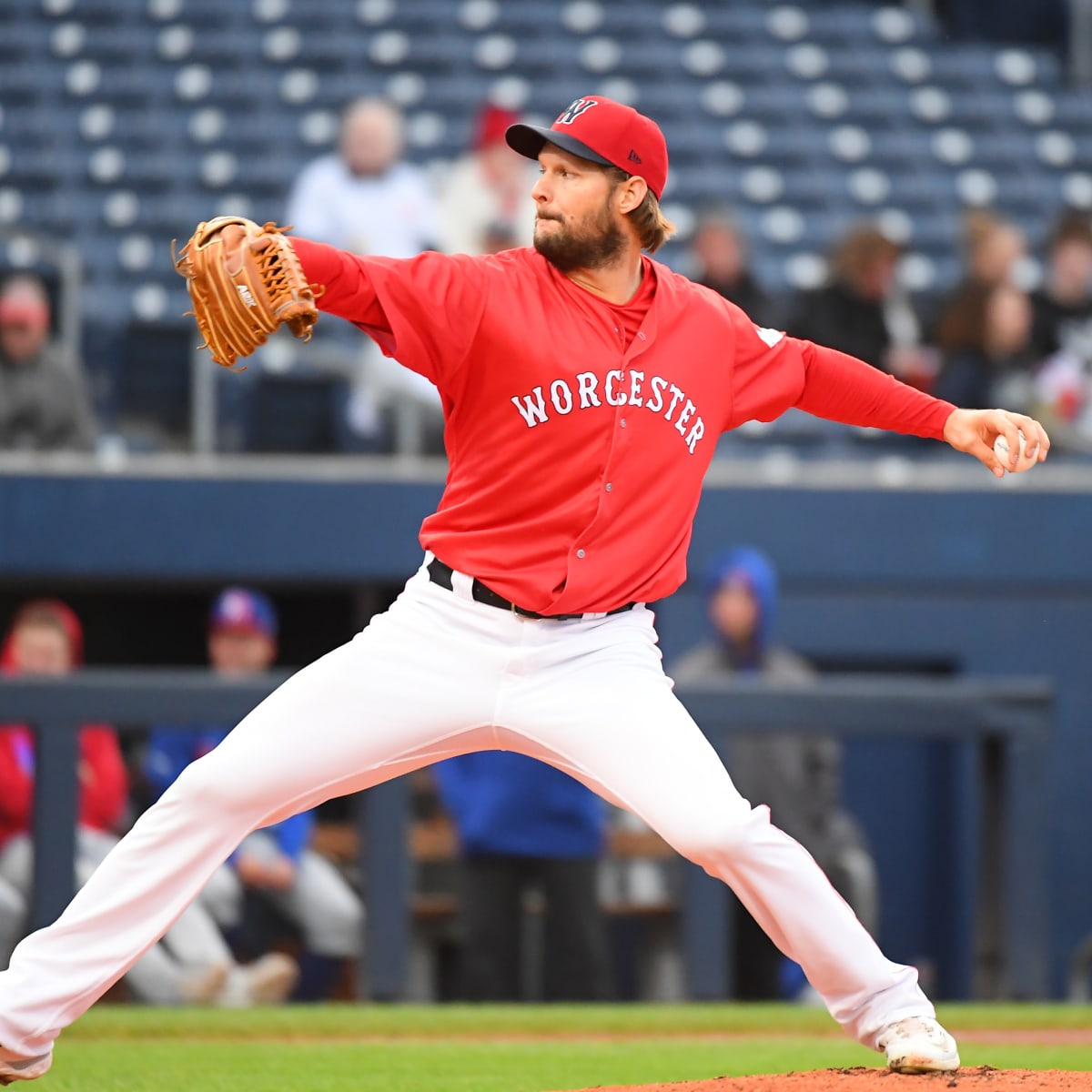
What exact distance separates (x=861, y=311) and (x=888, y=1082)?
4953 millimetres

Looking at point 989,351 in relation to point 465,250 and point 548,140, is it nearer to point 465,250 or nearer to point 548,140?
point 465,250

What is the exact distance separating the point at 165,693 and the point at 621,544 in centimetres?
277

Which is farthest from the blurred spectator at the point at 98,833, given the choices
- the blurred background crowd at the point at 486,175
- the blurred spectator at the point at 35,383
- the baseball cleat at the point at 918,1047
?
the baseball cleat at the point at 918,1047

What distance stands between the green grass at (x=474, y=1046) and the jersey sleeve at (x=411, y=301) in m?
1.54

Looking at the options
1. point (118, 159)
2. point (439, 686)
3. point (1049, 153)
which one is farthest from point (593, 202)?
point (1049, 153)

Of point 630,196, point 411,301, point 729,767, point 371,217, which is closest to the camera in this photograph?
point 411,301

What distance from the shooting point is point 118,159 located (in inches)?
403

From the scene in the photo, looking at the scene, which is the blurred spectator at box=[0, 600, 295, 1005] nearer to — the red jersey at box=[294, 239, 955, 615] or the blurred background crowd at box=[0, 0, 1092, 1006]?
the blurred background crowd at box=[0, 0, 1092, 1006]

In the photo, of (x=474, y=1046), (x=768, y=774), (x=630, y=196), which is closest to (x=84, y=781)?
(x=474, y=1046)

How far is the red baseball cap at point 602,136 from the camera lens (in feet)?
11.4

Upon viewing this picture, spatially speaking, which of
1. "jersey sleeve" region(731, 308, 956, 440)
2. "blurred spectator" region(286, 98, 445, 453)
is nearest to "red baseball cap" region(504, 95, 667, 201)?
"jersey sleeve" region(731, 308, 956, 440)

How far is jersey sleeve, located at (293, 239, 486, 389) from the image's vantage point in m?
3.28

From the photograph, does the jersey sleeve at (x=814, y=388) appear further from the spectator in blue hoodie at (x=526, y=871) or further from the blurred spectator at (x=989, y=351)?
the blurred spectator at (x=989, y=351)

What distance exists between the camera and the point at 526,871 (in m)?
5.77
